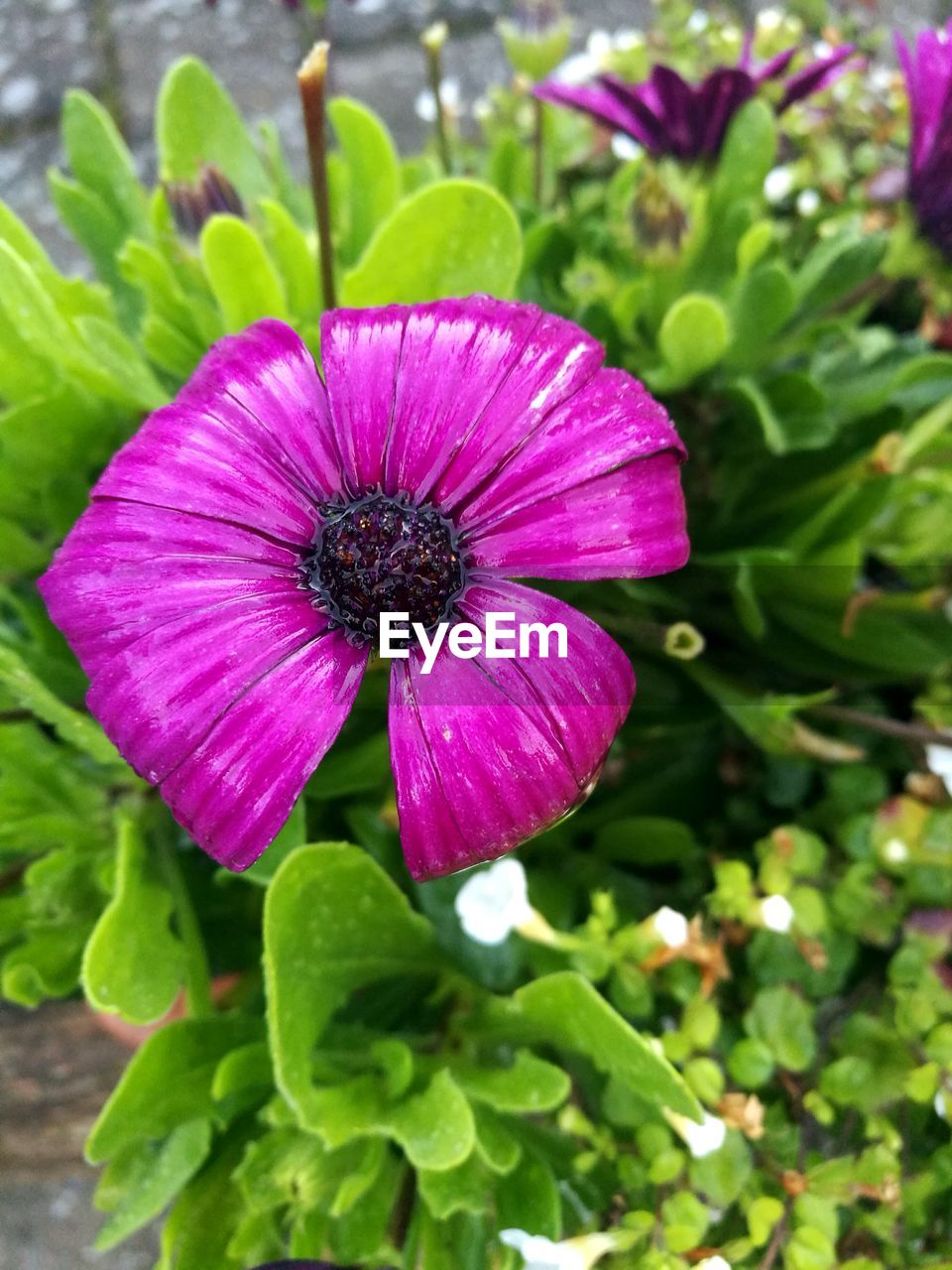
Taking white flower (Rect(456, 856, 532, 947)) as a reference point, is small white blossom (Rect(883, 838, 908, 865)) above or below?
below

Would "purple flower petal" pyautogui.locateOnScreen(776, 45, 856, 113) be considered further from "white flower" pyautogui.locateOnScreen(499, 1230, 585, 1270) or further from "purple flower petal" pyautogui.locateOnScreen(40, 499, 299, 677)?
"white flower" pyautogui.locateOnScreen(499, 1230, 585, 1270)

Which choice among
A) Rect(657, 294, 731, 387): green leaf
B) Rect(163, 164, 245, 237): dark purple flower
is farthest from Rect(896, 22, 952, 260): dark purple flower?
Rect(163, 164, 245, 237): dark purple flower

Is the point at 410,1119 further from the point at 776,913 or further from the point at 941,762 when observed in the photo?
the point at 941,762

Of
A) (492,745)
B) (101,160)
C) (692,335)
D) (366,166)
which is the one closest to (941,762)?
(692,335)

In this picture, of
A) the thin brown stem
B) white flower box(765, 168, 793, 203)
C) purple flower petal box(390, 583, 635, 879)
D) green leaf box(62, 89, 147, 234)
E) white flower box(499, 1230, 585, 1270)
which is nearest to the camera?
purple flower petal box(390, 583, 635, 879)

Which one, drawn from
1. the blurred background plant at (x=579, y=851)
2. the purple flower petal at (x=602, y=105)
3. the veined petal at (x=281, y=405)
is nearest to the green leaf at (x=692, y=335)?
the blurred background plant at (x=579, y=851)

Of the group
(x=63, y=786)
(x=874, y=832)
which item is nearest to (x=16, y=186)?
(x=63, y=786)
